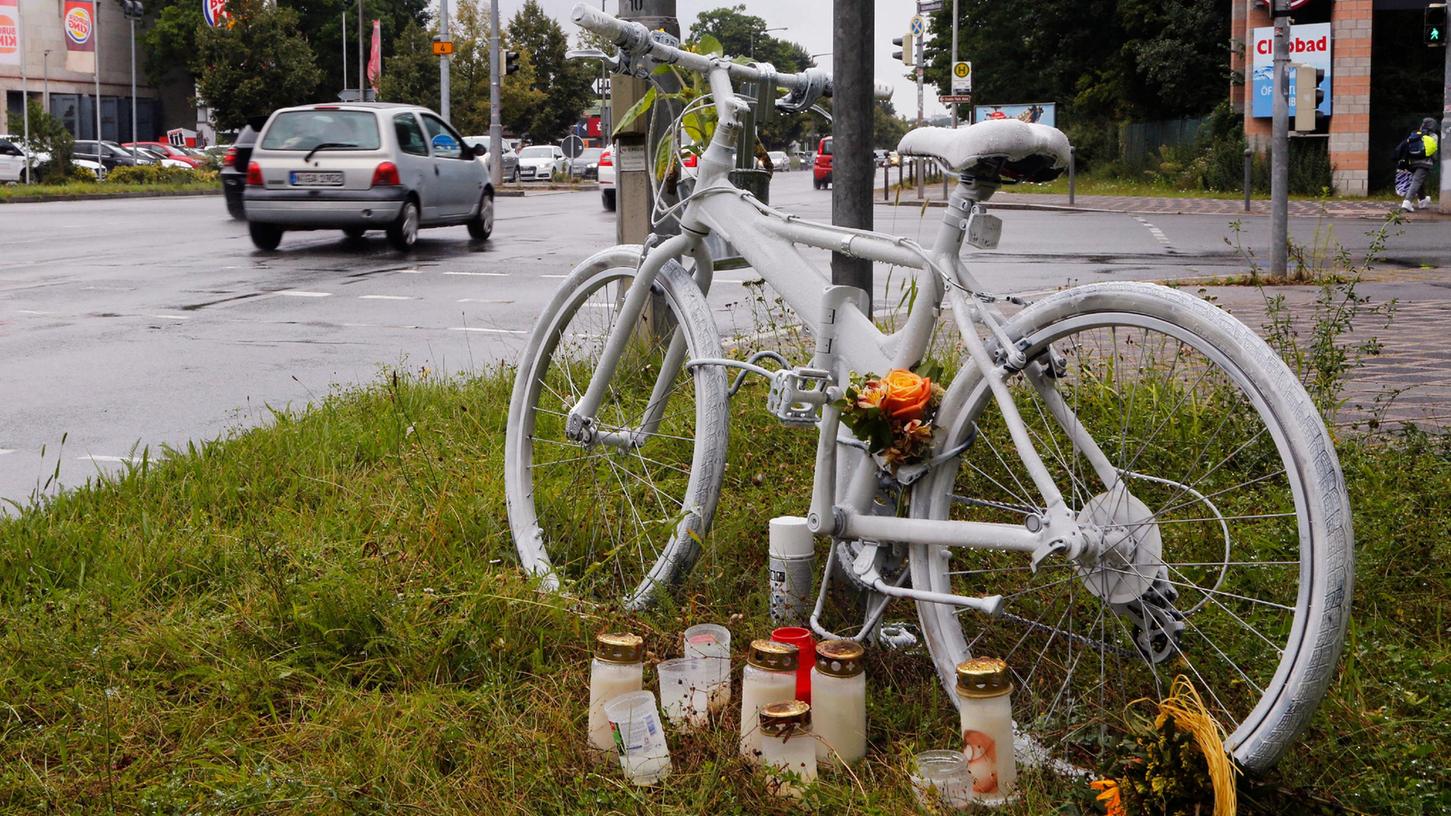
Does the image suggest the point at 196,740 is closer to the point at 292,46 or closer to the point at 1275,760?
the point at 1275,760

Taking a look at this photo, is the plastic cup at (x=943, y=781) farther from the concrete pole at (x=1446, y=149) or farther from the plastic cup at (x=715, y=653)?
the concrete pole at (x=1446, y=149)

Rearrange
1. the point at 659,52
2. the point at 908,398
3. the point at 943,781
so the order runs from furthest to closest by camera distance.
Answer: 1. the point at 659,52
2. the point at 908,398
3. the point at 943,781

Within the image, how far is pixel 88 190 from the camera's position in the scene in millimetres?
35250

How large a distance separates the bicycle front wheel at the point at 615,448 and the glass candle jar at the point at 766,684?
56 cm

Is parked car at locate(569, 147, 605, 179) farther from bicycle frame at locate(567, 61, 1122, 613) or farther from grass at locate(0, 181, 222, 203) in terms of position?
bicycle frame at locate(567, 61, 1122, 613)

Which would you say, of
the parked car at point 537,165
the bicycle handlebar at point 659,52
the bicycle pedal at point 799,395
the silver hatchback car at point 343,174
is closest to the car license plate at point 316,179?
the silver hatchback car at point 343,174

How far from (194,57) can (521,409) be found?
76524 millimetres

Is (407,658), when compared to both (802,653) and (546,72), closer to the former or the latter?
(802,653)

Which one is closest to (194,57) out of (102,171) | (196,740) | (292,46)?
(292,46)

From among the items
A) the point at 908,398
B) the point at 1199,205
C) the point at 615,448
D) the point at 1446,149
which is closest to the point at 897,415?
the point at 908,398

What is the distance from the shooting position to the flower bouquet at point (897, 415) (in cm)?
302

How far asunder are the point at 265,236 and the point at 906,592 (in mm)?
15665

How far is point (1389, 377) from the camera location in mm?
6539

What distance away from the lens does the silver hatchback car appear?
17.0 meters
